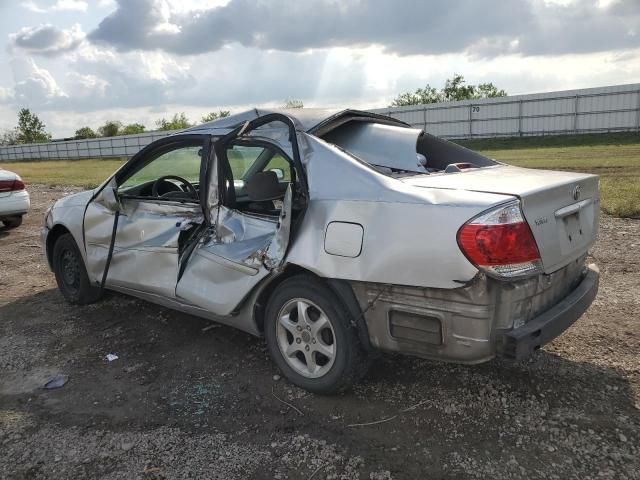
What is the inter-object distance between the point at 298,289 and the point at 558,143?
3094cm

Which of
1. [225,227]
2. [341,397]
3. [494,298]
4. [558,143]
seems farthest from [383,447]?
[558,143]

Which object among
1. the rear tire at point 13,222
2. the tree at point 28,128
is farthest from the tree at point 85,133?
the rear tire at point 13,222

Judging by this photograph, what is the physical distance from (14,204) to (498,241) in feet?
29.1

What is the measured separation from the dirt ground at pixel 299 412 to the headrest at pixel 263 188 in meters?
1.16

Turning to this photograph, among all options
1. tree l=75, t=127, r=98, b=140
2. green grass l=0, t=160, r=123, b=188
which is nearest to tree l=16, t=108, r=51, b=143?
tree l=75, t=127, r=98, b=140

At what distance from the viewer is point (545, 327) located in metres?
2.78

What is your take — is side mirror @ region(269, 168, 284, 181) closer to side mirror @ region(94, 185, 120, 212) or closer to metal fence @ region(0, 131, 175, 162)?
side mirror @ region(94, 185, 120, 212)

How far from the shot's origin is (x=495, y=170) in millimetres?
3752

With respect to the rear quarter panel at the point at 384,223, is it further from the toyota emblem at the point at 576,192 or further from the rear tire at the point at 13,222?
the rear tire at the point at 13,222

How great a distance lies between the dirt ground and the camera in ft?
8.83

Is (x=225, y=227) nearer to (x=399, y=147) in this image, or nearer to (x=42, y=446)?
(x=399, y=147)

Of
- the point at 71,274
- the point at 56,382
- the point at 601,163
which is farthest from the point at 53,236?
the point at 601,163

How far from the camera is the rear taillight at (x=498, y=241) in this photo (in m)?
2.59

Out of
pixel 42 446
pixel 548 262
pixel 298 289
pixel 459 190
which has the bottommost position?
→ pixel 42 446
